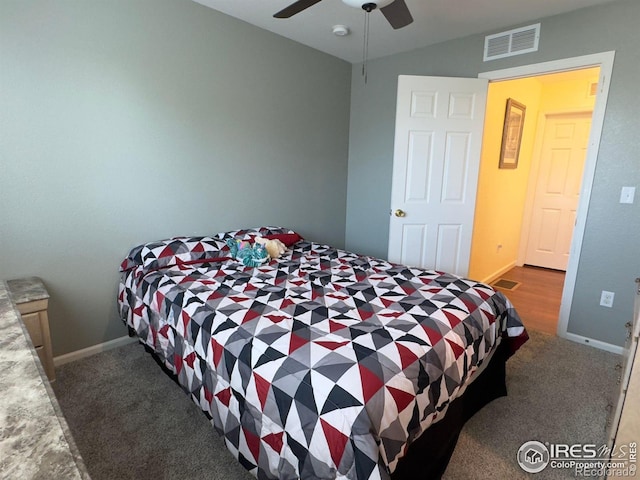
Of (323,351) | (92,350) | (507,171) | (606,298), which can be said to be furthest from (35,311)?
(507,171)

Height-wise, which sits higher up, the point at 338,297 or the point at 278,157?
the point at 278,157

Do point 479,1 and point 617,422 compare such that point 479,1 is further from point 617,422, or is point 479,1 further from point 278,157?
point 617,422

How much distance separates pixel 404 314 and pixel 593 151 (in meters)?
2.14

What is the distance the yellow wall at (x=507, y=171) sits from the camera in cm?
365

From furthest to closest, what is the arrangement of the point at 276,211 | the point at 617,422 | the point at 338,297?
the point at 276,211, the point at 338,297, the point at 617,422

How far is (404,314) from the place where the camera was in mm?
1587

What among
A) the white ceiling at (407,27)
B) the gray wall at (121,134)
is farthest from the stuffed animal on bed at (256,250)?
the white ceiling at (407,27)

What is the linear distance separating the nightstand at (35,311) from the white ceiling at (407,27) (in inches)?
88.0

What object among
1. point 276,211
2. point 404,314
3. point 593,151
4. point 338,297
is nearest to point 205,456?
point 338,297

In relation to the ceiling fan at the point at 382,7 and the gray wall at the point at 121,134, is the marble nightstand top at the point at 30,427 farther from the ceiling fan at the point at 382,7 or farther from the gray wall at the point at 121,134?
the ceiling fan at the point at 382,7

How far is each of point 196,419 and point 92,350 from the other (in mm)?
1111

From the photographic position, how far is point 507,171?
415 centimetres

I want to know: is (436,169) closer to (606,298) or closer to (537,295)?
(606,298)

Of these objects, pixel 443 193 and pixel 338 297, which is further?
pixel 443 193
